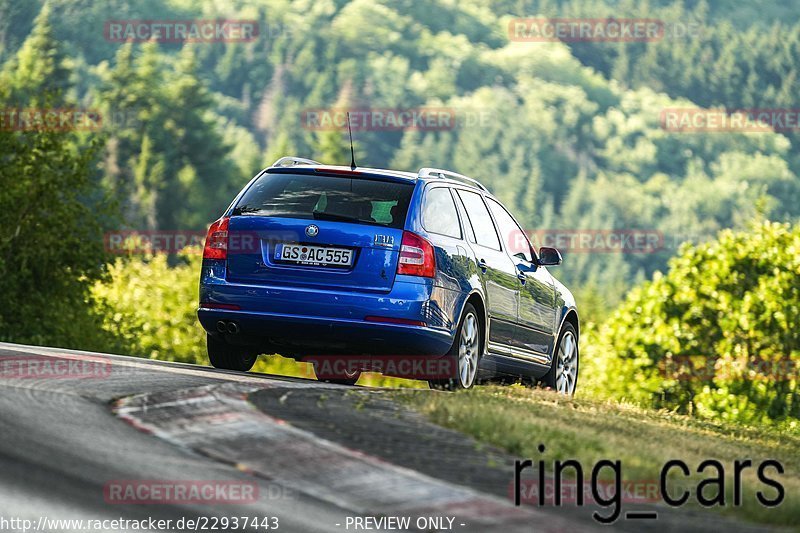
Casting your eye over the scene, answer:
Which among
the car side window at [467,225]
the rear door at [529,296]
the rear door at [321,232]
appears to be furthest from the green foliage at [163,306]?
the rear door at [321,232]

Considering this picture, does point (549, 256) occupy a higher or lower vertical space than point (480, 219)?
lower

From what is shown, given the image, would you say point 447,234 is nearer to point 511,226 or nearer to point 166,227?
point 511,226

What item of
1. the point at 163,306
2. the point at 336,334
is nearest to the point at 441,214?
the point at 336,334

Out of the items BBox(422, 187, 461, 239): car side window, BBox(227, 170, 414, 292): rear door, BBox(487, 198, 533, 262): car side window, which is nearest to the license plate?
BBox(227, 170, 414, 292): rear door

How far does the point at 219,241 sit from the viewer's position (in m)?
11.5

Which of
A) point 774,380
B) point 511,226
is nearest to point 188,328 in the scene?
point 774,380

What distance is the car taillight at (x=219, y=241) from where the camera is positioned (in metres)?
11.4

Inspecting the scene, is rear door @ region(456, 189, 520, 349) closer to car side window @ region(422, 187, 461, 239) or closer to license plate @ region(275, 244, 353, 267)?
car side window @ region(422, 187, 461, 239)

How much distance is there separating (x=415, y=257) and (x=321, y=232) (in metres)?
0.74

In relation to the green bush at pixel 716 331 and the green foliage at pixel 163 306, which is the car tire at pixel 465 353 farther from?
the green foliage at pixel 163 306

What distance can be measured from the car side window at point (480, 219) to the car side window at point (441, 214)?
332 mm

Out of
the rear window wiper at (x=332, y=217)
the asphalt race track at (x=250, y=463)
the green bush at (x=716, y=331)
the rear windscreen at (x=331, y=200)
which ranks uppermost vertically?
the rear windscreen at (x=331, y=200)

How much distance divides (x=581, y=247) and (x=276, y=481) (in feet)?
617

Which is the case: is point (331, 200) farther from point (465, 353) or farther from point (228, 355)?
point (228, 355)
